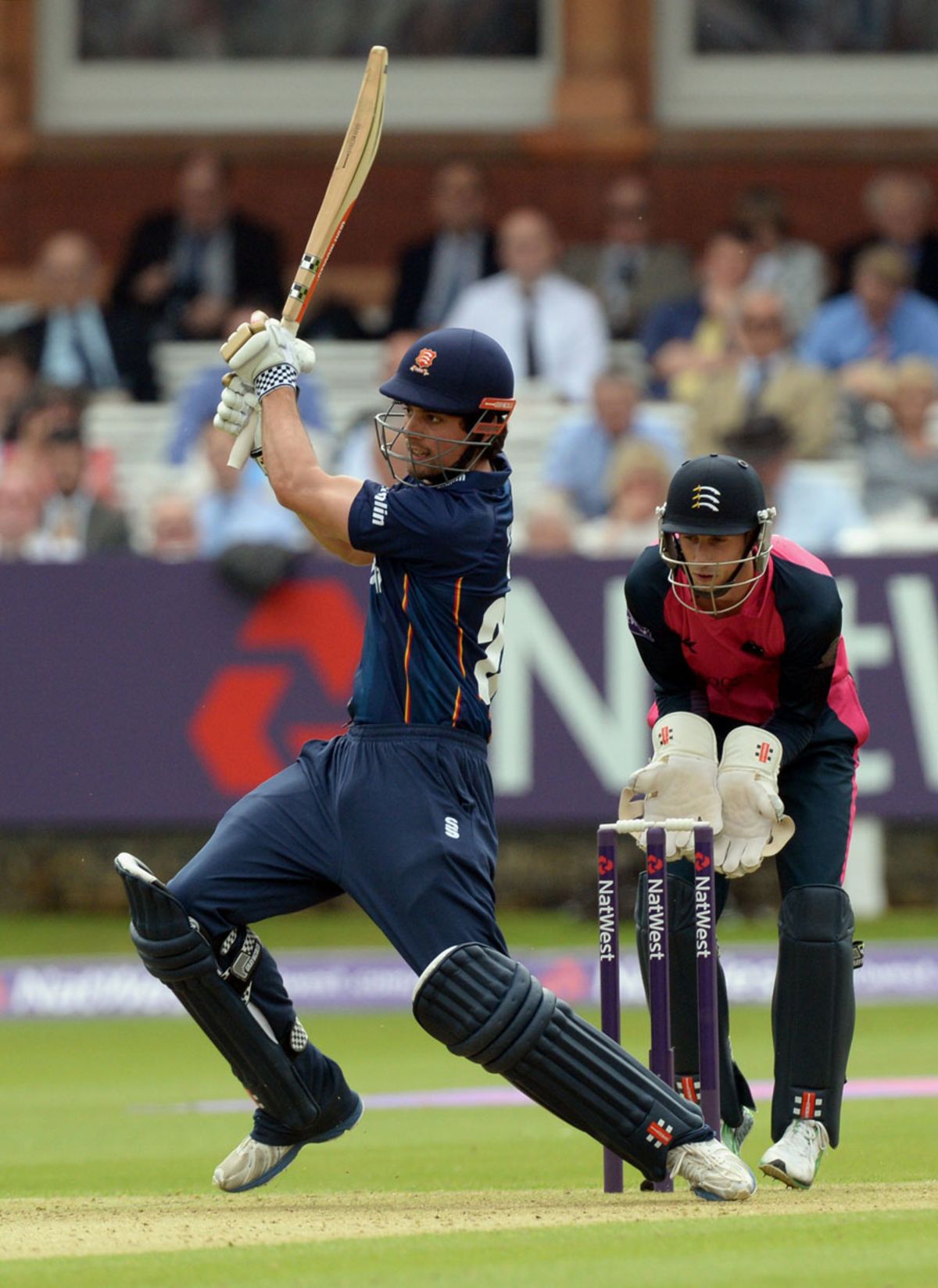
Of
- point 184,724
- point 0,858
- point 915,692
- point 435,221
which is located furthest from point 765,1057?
point 435,221

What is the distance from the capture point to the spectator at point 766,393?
40.4ft

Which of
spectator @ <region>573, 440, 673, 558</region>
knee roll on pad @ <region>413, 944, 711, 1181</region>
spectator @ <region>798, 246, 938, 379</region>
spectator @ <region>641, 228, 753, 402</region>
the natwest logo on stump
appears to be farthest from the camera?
spectator @ <region>798, 246, 938, 379</region>

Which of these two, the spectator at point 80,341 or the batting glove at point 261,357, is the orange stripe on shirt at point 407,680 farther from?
the spectator at point 80,341

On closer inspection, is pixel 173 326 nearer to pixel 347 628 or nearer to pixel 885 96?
pixel 347 628

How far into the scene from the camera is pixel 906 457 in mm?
12336

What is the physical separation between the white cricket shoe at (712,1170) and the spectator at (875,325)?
8.60 meters

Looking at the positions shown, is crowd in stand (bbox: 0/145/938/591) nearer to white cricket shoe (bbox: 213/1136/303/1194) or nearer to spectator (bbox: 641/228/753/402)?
A: spectator (bbox: 641/228/753/402)

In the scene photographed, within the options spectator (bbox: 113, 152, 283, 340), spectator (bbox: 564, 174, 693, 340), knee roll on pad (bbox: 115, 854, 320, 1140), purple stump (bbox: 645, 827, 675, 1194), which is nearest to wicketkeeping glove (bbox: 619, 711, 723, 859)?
purple stump (bbox: 645, 827, 675, 1194)

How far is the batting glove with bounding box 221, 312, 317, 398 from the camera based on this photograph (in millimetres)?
5574

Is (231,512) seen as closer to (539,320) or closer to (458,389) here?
(539,320)

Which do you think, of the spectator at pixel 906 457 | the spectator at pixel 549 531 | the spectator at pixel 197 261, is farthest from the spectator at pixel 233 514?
the spectator at pixel 906 457

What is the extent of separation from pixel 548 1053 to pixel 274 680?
6124 millimetres

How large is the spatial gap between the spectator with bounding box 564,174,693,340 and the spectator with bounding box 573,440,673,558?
8.20 ft

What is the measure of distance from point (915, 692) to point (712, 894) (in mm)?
5683
